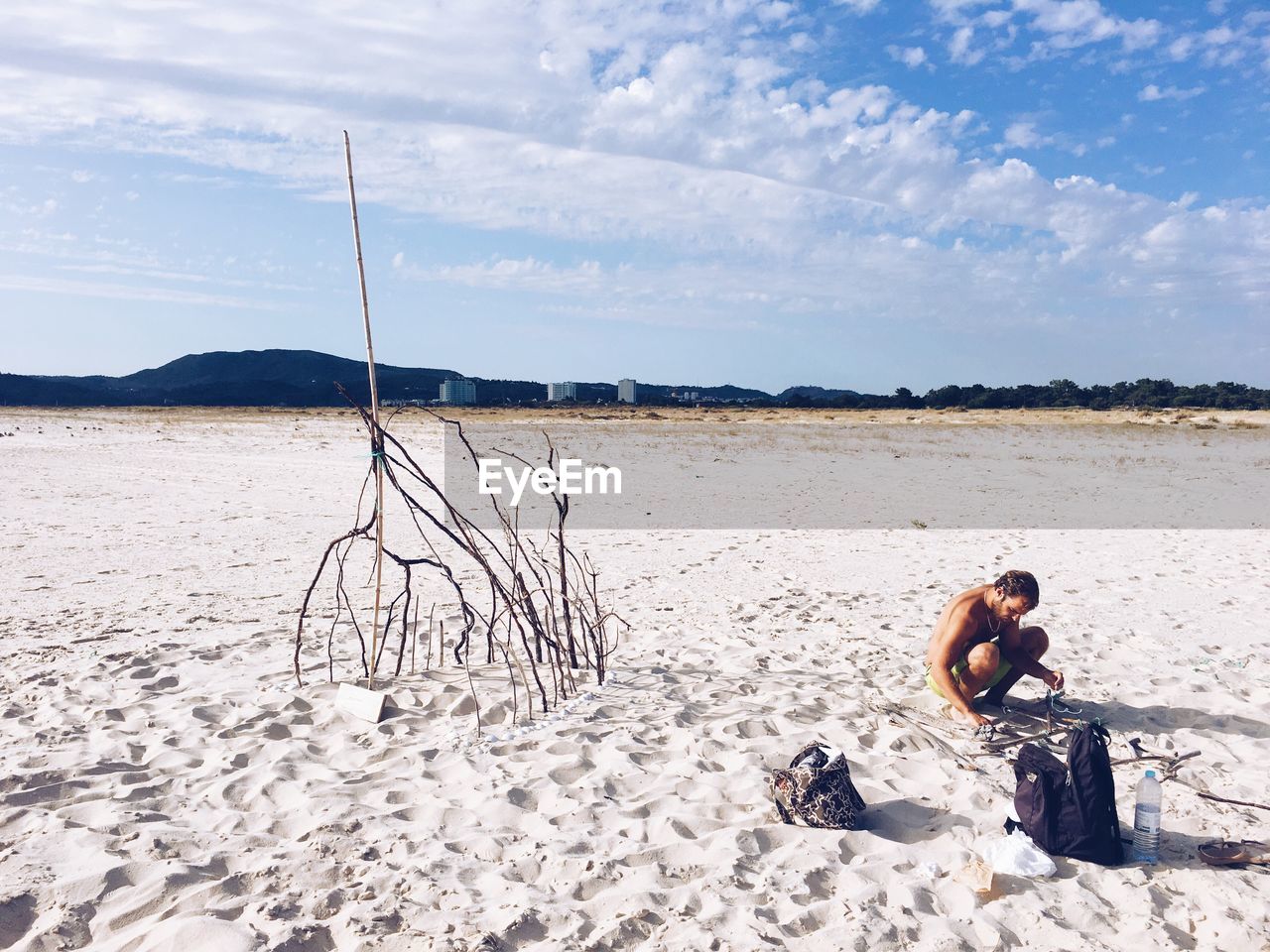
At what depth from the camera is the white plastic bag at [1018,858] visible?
119 inches

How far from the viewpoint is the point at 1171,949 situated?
8.78ft

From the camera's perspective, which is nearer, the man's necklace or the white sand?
the white sand

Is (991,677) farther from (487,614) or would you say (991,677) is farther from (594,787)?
(487,614)

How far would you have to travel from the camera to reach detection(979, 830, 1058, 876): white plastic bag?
3.03 m

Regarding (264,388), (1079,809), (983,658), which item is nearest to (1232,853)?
(1079,809)

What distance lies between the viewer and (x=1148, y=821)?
124 inches

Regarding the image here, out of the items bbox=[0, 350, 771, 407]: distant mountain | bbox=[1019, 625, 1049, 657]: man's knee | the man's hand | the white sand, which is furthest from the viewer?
bbox=[0, 350, 771, 407]: distant mountain

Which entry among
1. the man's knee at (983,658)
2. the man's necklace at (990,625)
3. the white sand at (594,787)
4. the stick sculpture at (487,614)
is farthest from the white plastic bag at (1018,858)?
the stick sculpture at (487,614)

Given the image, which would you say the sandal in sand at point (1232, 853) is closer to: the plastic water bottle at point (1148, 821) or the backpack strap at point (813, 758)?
the plastic water bottle at point (1148, 821)

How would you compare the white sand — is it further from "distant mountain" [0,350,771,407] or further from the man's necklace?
"distant mountain" [0,350,771,407]

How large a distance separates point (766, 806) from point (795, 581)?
416 centimetres

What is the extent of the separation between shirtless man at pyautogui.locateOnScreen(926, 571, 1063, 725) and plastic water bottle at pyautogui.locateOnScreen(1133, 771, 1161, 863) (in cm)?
97

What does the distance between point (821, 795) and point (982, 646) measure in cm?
134

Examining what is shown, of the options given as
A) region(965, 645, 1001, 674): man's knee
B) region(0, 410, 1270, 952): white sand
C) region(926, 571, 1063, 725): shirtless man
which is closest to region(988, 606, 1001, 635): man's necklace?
region(926, 571, 1063, 725): shirtless man
